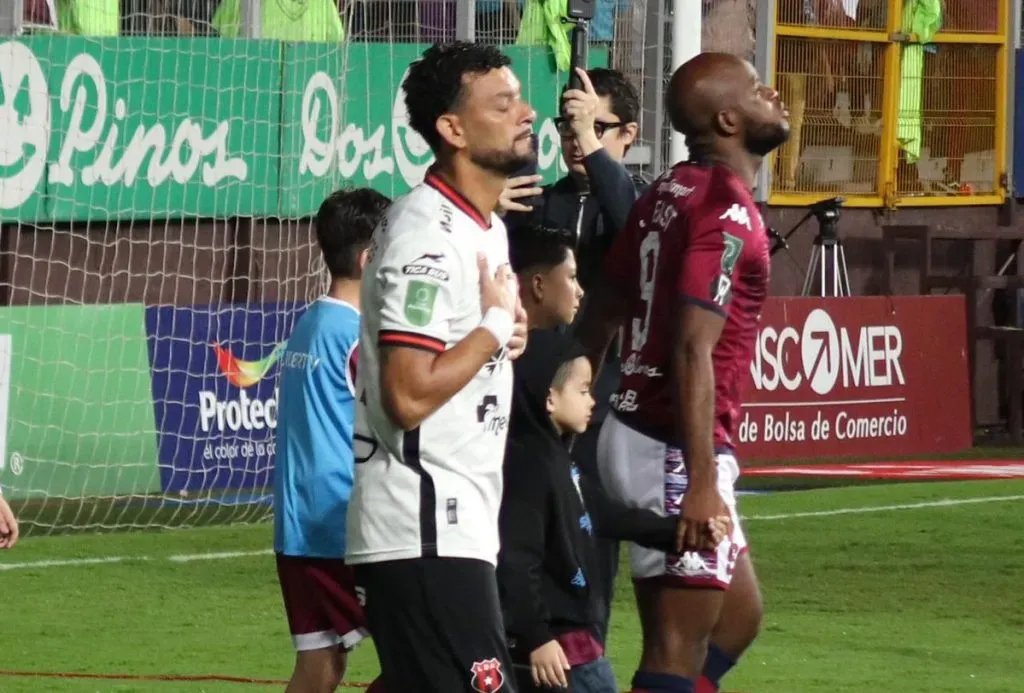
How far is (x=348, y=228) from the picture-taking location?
6262mm

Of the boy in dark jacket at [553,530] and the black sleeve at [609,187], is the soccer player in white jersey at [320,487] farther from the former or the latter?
the black sleeve at [609,187]

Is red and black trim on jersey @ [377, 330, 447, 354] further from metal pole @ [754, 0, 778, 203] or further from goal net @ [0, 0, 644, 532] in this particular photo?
metal pole @ [754, 0, 778, 203]

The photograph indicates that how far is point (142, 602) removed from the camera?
10.1m

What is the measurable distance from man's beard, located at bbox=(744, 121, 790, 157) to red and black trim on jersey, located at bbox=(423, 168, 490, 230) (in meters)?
1.31

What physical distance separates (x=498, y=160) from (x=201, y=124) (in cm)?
1008

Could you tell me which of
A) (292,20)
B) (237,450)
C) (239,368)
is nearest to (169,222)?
(239,368)

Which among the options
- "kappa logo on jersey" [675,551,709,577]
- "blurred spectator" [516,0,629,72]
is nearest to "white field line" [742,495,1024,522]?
"blurred spectator" [516,0,629,72]

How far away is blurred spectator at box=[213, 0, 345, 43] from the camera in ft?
49.2

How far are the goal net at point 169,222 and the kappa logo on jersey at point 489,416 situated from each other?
28.4 feet

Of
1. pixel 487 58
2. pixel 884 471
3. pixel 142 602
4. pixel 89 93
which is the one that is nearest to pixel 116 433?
pixel 89 93

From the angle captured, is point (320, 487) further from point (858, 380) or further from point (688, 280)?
point (858, 380)

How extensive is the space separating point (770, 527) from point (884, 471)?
163 inches

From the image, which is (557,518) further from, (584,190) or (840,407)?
(840,407)

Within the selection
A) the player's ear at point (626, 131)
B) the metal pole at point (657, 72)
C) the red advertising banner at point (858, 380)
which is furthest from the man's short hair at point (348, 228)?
the red advertising banner at point (858, 380)
